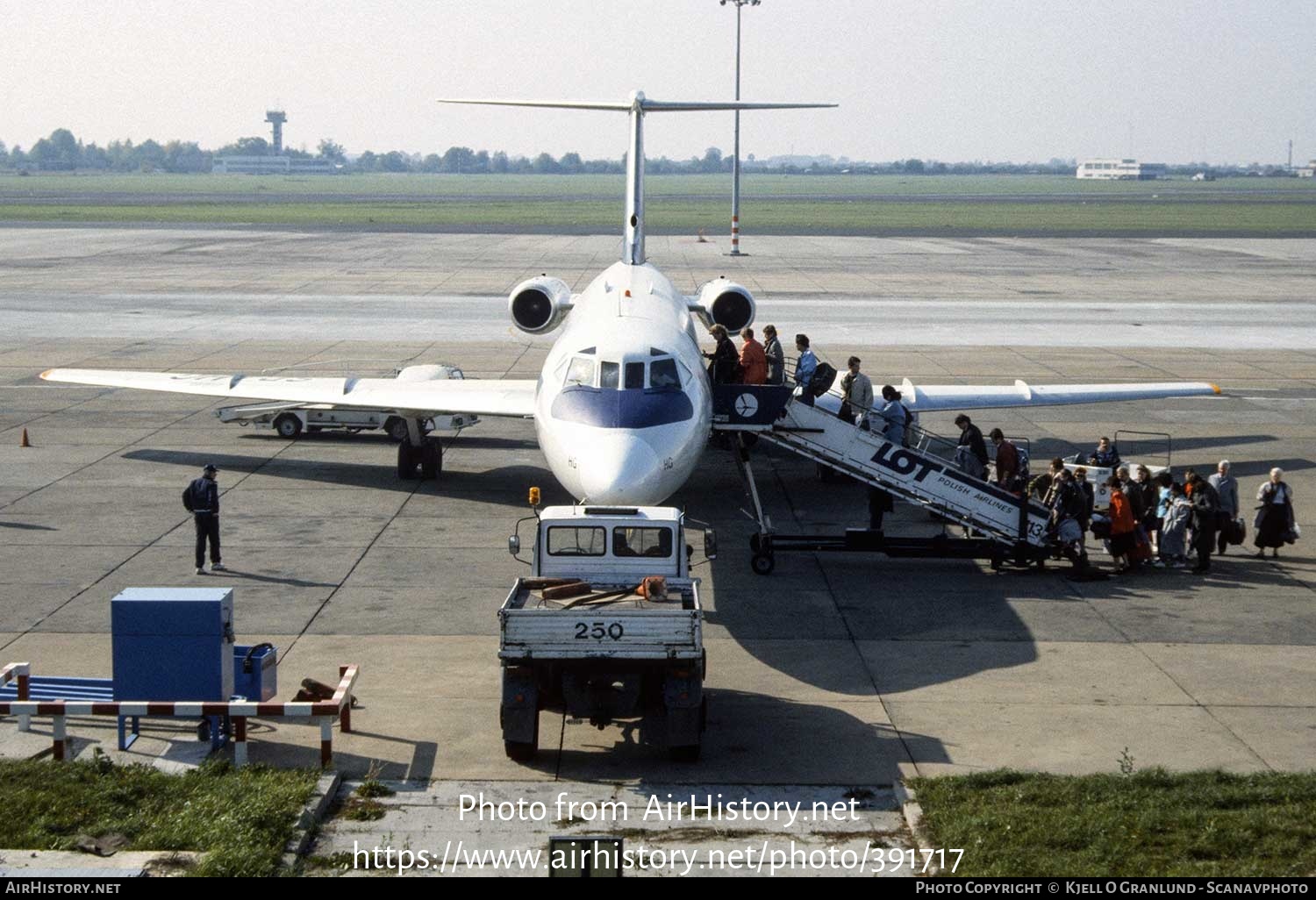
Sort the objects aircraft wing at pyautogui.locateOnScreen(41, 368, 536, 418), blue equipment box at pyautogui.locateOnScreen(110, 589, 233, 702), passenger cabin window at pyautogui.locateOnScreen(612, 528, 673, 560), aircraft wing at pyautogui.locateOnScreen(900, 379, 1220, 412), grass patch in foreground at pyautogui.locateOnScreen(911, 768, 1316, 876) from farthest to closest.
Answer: aircraft wing at pyautogui.locateOnScreen(900, 379, 1220, 412) → aircraft wing at pyautogui.locateOnScreen(41, 368, 536, 418) → passenger cabin window at pyautogui.locateOnScreen(612, 528, 673, 560) → blue equipment box at pyautogui.locateOnScreen(110, 589, 233, 702) → grass patch in foreground at pyautogui.locateOnScreen(911, 768, 1316, 876)

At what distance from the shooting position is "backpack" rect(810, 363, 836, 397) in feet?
75.9

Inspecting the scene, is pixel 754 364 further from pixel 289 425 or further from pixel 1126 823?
pixel 1126 823

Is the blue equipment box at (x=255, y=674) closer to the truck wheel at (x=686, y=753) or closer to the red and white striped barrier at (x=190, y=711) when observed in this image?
the red and white striped barrier at (x=190, y=711)

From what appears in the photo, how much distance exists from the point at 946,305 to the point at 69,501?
129ft

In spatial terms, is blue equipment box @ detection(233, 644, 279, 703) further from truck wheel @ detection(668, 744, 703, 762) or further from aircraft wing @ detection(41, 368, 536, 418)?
aircraft wing @ detection(41, 368, 536, 418)

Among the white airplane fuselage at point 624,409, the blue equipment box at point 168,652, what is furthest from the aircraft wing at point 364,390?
the blue equipment box at point 168,652

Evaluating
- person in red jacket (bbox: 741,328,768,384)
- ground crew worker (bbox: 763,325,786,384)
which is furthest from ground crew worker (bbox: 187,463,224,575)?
ground crew worker (bbox: 763,325,786,384)

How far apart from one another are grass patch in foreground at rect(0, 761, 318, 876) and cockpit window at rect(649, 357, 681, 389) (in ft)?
27.1

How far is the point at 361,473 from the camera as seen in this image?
25.9m

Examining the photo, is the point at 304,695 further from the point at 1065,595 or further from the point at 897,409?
the point at 897,409

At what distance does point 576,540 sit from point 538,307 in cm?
1406

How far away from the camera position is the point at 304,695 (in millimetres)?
14039

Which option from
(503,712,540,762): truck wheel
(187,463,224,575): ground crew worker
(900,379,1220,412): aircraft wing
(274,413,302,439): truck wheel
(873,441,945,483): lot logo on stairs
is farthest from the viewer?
(274,413,302,439): truck wheel
